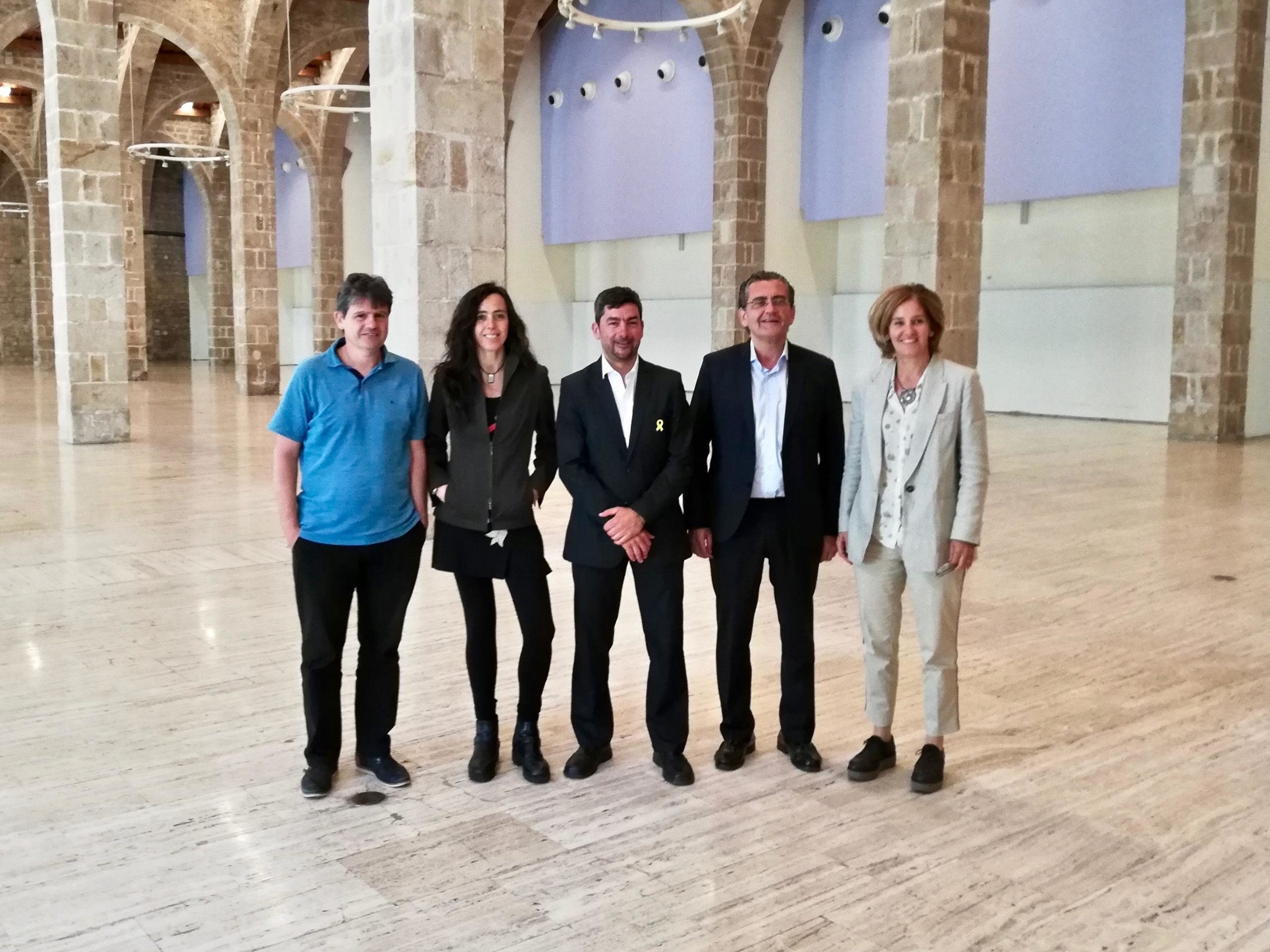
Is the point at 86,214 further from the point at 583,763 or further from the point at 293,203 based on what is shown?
the point at 293,203

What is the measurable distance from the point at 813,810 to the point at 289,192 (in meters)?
30.9

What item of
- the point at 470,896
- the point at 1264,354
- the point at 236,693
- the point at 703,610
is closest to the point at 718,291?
the point at 1264,354

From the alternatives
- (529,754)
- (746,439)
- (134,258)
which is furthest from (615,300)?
(134,258)

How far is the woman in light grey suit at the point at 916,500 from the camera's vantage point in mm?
3736

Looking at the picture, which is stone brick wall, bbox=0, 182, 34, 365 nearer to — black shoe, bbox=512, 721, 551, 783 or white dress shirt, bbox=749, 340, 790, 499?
black shoe, bbox=512, 721, 551, 783

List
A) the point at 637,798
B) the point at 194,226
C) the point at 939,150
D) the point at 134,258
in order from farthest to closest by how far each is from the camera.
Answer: the point at 194,226, the point at 134,258, the point at 939,150, the point at 637,798

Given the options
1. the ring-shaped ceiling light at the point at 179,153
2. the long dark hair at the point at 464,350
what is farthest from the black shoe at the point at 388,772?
the ring-shaped ceiling light at the point at 179,153

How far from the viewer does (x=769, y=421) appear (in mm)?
3908

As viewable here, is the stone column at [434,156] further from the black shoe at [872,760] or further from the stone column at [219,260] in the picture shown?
the stone column at [219,260]

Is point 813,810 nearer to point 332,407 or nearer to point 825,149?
point 332,407

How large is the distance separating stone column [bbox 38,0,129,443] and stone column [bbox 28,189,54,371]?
16621 millimetres

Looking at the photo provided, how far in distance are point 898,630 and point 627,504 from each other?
95 cm

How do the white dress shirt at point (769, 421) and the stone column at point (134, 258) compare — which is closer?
the white dress shirt at point (769, 421)

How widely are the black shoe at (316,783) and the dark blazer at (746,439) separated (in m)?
1.37
